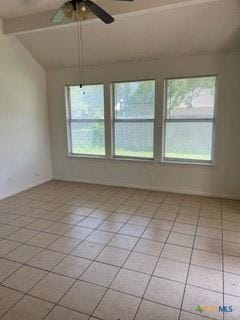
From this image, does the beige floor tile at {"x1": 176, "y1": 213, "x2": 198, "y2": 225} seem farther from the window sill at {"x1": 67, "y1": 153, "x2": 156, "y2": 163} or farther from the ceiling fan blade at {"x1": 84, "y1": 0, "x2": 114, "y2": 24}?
the ceiling fan blade at {"x1": 84, "y1": 0, "x2": 114, "y2": 24}

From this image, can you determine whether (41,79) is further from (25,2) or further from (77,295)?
(77,295)

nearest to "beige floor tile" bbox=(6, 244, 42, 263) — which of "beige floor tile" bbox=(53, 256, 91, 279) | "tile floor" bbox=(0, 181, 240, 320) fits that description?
"tile floor" bbox=(0, 181, 240, 320)

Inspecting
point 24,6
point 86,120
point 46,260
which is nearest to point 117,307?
point 46,260

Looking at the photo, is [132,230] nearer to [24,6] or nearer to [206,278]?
[206,278]

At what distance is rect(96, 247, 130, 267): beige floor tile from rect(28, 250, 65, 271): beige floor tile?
42cm

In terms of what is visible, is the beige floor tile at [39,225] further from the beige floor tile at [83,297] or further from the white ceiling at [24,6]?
the white ceiling at [24,6]

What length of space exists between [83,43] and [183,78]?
6.14ft

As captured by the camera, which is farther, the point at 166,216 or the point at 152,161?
the point at 152,161

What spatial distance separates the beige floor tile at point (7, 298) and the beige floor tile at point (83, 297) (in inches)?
15.1

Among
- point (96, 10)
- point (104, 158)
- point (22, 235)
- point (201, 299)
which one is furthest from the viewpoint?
point (104, 158)

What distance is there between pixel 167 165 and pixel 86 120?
1.97m

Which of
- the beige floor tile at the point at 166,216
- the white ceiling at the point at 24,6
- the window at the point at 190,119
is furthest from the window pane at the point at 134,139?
the white ceiling at the point at 24,6

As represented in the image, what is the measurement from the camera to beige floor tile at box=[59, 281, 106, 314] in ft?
6.20

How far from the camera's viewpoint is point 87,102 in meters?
5.13
